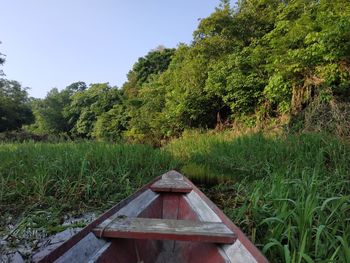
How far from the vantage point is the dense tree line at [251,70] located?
649 centimetres

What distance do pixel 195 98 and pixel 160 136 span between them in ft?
10.2

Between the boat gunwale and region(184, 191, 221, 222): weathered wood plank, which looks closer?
the boat gunwale

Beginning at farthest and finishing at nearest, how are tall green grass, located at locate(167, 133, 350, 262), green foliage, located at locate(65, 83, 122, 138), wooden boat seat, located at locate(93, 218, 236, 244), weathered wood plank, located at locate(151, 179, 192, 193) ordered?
green foliage, located at locate(65, 83, 122, 138)
weathered wood plank, located at locate(151, 179, 192, 193)
tall green grass, located at locate(167, 133, 350, 262)
wooden boat seat, located at locate(93, 218, 236, 244)

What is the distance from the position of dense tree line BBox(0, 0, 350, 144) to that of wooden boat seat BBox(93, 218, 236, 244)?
16.7 feet

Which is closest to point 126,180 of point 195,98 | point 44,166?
point 44,166

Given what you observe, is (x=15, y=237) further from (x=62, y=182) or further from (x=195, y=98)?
(x=195, y=98)

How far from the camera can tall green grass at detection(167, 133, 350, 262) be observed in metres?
1.54

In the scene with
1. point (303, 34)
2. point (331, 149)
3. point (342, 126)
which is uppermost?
point (303, 34)

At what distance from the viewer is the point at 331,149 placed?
3.72 m

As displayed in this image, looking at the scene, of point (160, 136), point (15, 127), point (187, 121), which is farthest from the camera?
point (15, 127)

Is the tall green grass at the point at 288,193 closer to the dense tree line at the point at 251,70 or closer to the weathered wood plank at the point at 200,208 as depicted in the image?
the weathered wood plank at the point at 200,208

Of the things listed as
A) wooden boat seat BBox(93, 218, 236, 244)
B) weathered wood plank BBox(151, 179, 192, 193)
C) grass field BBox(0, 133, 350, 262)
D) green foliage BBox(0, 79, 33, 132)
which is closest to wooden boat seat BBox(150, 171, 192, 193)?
weathered wood plank BBox(151, 179, 192, 193)

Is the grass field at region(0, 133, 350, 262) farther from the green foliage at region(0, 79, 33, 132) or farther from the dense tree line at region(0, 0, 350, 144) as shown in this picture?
the green foliage at region(0, 79, 33, 132)

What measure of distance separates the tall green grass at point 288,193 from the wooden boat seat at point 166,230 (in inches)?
10.0
